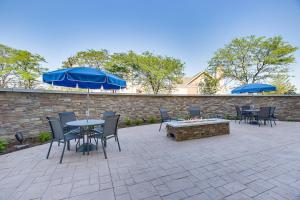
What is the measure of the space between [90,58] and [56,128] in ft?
34.8

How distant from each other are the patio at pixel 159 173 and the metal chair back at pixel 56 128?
20.1 inches

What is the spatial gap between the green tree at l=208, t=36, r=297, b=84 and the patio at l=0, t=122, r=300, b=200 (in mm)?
11334

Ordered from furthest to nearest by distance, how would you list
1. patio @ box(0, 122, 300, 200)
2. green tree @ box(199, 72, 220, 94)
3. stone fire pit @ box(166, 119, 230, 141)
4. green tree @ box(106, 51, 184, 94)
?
green tree @ box(199, 72, 220, 94), green tree @ box(106, 51, 184, 94), stone fire pit @ box(166, 119, 230, 141), patio @ box(0, 122, 300, 200)

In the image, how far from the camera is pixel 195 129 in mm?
4730

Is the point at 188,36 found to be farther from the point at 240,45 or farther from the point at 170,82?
the point at 240,45

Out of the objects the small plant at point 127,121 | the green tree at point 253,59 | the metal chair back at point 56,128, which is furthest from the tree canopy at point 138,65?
the metal chair back at point 56,128

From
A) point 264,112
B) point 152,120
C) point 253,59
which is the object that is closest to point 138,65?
point 152,120

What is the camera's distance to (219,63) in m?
13.7

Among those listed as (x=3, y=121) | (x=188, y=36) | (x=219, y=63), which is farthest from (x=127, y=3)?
(x=219, y=63)

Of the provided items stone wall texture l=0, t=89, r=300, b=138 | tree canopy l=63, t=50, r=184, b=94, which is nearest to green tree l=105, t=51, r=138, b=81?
Result: tree canopy l=63, t=50, r=184, b=94

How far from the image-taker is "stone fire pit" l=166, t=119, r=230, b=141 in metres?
4.54

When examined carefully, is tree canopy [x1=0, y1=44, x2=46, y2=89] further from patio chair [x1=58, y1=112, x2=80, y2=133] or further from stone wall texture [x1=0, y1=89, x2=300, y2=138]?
patio chair [x1=58, y1=112, x2=80, y2=133]

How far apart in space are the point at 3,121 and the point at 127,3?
710 cm

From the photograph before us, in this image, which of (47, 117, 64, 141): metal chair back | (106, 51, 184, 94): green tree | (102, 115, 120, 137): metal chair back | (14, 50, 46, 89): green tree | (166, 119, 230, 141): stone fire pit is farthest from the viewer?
(106, 51, 184, 94): green tree
